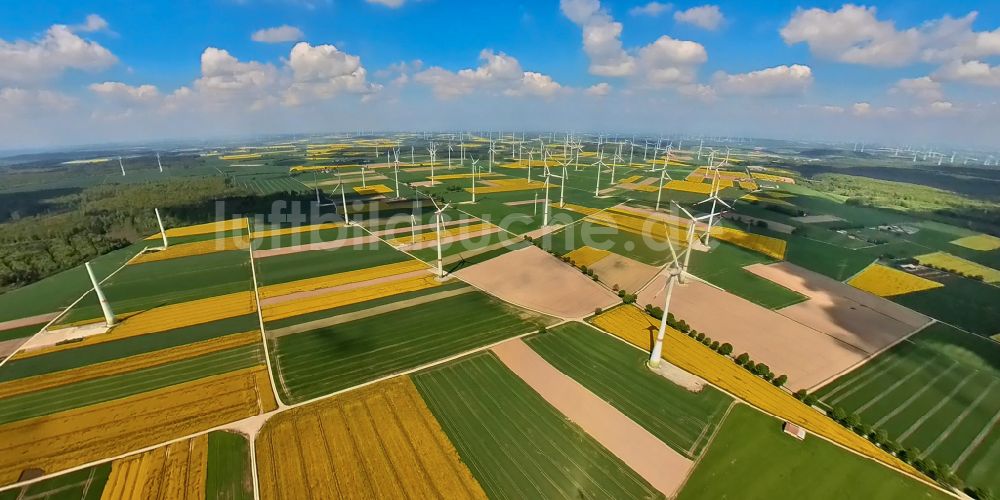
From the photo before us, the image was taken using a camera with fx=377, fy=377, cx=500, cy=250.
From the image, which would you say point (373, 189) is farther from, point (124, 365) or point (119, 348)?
point (124, 365)

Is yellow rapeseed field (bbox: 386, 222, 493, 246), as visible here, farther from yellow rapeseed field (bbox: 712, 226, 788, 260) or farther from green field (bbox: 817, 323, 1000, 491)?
green field (bbox: 817, 323, 1000, 491)

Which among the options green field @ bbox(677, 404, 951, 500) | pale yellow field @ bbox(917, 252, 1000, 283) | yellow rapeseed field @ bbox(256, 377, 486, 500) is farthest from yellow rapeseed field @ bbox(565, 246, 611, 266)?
pale yellow field @ bbox(917, 252, 1000, 283)

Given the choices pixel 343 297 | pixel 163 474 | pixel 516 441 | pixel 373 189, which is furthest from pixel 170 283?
pixel 373 189

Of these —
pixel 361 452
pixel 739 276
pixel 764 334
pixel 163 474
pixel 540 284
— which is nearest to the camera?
pixel 163 474

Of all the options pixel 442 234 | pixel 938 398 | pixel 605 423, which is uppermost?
pixel 442 234

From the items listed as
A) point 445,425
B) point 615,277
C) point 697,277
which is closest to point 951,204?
point 697,277

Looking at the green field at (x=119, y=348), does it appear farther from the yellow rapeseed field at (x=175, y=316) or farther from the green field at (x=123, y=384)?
the green field at (x=123, y=384)
